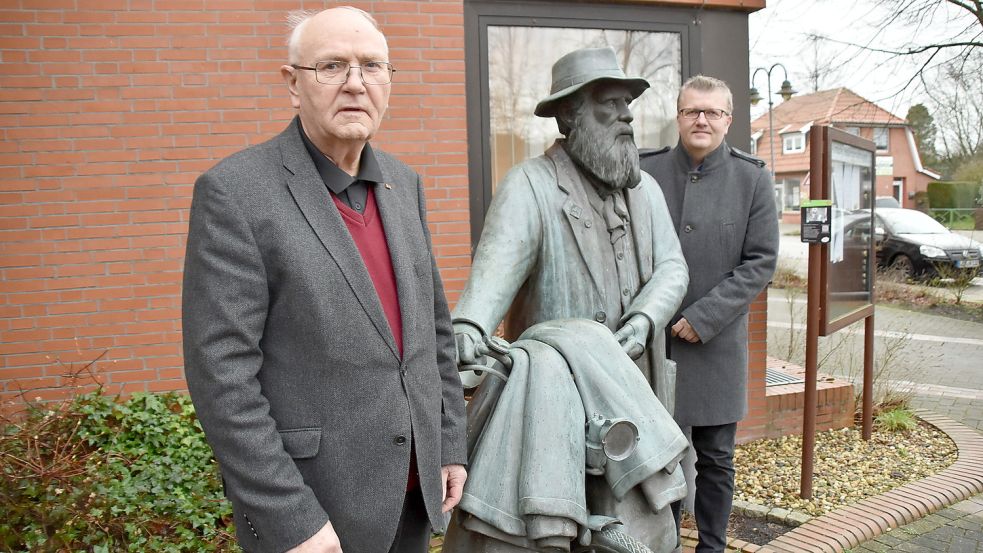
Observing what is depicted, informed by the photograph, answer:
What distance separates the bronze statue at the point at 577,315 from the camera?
2.05 m

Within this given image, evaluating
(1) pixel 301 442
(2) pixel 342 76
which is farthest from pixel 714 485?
(2) pixel 342 76

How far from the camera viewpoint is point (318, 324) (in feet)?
5.54

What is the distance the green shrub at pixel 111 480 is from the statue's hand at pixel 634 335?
103 inches

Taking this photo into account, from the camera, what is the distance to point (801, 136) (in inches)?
1668

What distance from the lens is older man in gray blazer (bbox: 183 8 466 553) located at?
1.60 metres

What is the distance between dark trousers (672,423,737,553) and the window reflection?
2.48 metres

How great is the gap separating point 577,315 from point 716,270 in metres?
1.30

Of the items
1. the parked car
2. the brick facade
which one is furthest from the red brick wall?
the parked car

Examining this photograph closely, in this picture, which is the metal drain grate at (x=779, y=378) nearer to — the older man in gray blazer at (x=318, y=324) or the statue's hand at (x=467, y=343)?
the statue's hand at (x=467, y=343)

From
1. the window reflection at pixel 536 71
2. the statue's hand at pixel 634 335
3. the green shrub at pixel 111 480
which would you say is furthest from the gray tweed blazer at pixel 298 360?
the window reflection at pixel 536 71

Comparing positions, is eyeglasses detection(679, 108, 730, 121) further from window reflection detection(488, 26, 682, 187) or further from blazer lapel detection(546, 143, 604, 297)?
window reflection detection(488, 26, 682, 187)

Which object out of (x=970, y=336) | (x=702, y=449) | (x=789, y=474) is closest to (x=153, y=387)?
(x=702, y=449)

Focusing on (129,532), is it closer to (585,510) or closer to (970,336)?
(585,510)

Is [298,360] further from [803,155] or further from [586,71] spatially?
[803,155]
